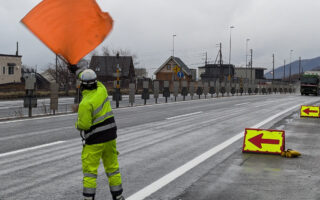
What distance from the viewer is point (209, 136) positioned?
11930 mm

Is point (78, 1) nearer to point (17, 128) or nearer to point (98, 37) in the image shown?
point (98, 37)

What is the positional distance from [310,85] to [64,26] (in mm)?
56870

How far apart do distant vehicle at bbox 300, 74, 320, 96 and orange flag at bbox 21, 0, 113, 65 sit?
184ft

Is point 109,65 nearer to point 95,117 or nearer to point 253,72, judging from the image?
point 253,72

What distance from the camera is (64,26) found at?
4371 millimetres

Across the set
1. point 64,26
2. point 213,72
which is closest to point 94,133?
point 64,26

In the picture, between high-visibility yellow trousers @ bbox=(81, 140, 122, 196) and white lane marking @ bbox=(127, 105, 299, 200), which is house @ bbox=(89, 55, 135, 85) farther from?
high-visibility yellow trousers @ bbox=(81, 140, 122, 196)

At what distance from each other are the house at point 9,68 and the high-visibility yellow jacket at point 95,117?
6769 cm

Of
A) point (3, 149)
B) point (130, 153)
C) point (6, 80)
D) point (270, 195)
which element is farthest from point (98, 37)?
point (6, 80)

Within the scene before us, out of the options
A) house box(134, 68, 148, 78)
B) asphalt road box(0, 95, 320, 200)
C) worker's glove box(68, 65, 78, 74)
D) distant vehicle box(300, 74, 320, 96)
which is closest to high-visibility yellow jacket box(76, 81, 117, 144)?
worker's glove box(68, 65, 78, 74)

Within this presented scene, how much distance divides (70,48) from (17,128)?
9563 millimetres

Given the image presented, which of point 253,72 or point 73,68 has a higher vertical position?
point 253,72

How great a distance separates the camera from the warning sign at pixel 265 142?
363 inches

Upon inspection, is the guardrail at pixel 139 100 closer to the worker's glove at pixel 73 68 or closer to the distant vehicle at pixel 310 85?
the distant vehicle at pixel 310 85
